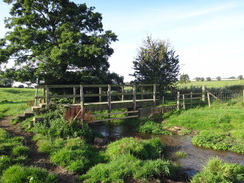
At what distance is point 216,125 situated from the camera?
13.0 meters

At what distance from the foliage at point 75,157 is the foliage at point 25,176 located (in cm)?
107

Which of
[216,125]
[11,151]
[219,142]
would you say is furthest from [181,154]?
[11,151]

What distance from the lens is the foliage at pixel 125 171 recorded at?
6.06 metres

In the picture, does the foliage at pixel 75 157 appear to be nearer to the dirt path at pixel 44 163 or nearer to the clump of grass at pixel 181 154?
the dirt path at pixel 44 163

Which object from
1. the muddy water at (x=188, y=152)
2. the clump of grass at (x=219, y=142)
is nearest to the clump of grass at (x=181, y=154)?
the muddy water at (x=188, y=152)

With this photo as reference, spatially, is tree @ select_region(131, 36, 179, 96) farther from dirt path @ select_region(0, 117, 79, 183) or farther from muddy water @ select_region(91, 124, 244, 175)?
dirt path @ select_region(0, 117, 79, 183)

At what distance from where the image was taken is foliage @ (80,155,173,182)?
6063 mm

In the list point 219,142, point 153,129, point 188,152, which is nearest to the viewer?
point 188,152

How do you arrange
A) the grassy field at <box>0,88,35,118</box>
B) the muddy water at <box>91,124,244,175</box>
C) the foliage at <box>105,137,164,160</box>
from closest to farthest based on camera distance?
the foliage at <box>105,137,164,160</box>
the muddy water at <box>91,124,244,175</box>
the grassy field at <box>0,88,35,118</box>

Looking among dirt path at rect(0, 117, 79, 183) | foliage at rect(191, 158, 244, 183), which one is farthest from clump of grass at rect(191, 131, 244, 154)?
dirt path at rect(0, 117, 79, 183)

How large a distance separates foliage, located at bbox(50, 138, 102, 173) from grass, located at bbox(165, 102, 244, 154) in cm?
573

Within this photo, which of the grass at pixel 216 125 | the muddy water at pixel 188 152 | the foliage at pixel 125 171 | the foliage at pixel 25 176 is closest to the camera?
the foliage at pixel 25 176

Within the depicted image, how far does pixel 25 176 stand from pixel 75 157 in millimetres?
2056

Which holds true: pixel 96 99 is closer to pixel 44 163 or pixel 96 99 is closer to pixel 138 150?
pixel 138 150
